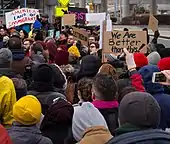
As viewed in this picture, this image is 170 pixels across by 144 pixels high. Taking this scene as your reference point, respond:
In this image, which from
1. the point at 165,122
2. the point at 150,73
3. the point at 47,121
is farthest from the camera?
the point at 150,73

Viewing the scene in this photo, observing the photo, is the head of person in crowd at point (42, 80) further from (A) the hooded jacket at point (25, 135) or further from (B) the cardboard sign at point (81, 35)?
(B) the cardboard sign at point (81, 35)

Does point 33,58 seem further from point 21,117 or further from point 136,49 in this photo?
point 21,117

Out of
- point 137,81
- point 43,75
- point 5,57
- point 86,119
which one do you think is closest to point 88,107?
point 86,119

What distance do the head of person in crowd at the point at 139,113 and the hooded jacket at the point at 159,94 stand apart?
1.76 m

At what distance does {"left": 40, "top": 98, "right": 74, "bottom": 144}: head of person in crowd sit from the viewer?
16.6 feet

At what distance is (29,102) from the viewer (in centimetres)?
474

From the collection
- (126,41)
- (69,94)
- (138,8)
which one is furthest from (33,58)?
(138,8)

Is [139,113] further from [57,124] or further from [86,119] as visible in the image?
[57,124]

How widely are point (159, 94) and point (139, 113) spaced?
7.08ft

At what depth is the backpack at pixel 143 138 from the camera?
3.18 metres

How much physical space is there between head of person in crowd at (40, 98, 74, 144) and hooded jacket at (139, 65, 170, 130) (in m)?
0.97

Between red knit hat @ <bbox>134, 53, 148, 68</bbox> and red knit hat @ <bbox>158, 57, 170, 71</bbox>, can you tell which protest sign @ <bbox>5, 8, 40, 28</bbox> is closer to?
red knit hat @ <bbox>134, 53, 148, 68</bbox>

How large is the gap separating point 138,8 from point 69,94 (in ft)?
192

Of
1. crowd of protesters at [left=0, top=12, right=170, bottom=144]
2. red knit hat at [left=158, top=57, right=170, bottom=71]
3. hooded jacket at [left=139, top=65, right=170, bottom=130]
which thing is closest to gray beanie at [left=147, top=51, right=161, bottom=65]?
crowd of protesters at [left=0, top=12, right=170, bottom=144]
